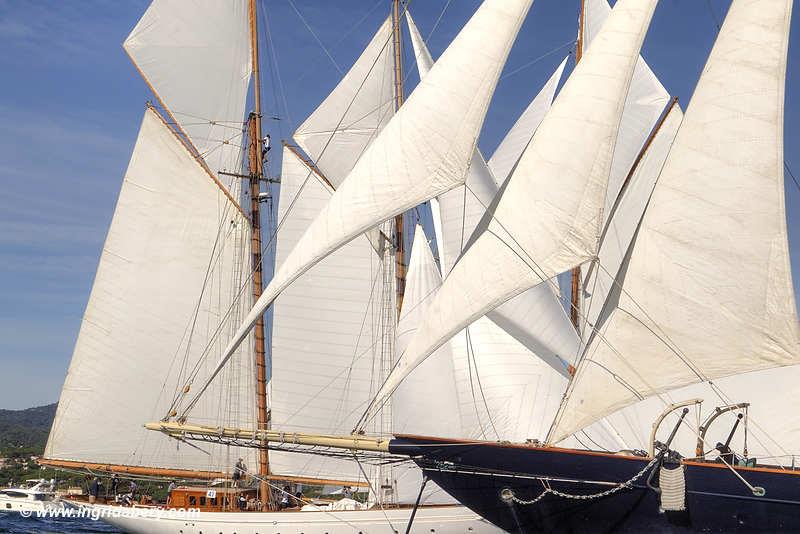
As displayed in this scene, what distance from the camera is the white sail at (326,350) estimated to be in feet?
109

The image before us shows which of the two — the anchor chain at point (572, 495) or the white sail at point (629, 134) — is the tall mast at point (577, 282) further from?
the anchor chain at point (572, 495)

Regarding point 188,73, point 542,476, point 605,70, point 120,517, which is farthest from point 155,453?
point 605,70

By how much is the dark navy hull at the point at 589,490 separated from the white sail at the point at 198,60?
19242 mm

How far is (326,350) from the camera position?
111ft

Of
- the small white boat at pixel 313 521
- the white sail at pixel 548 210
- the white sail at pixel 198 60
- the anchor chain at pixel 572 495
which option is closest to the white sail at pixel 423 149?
the white sail at pixel 548 210

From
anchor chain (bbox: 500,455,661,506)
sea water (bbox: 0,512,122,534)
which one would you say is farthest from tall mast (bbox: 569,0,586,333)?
sea water (bbox: 0,512,122,534)

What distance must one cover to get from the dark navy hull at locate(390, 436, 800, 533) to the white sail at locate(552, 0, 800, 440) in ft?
3.24

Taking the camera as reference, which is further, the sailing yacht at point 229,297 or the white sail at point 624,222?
the sailing yacht at point 229,297

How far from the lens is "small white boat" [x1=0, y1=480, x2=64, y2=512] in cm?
3934

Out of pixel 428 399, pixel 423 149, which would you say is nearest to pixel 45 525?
pixel 428 399

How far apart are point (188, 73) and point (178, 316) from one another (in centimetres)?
920

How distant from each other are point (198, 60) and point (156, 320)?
9890mm

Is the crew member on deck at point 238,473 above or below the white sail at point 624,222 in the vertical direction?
below

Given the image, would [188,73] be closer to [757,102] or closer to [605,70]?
[605,70]
